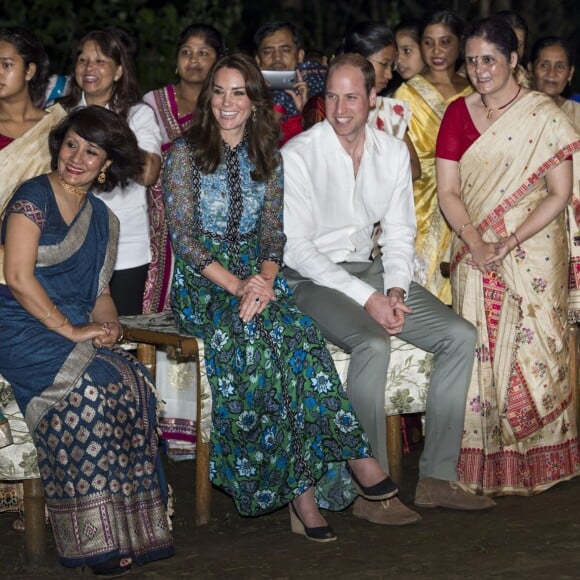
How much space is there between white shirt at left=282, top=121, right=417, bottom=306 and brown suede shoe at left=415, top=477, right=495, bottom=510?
77 cm

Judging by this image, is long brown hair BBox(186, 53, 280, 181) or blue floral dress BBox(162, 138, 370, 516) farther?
long brown hair BBox(186, 53, 280, 181)

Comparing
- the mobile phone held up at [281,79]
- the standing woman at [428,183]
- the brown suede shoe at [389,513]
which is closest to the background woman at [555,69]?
the standing woman at [428,183]

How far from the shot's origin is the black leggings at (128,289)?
233 inches

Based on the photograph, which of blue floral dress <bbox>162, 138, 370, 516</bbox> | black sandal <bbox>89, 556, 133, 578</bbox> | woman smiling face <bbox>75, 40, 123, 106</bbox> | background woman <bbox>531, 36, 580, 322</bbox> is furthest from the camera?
background woman <bbox>531, 36, 580, 322</bbox>

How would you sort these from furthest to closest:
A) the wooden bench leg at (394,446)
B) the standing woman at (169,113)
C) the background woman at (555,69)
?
the background woman at (555,69), the standing woman at (169,113), the wooden bench leg at (394,446)

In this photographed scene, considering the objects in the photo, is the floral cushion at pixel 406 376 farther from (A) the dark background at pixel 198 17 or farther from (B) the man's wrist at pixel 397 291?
(A) the dark background at pixel 198 17

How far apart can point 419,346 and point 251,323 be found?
2.59 ft

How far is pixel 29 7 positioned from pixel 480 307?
7.53 m

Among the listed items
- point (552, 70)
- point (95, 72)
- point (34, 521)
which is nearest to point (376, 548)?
point (34, 521)

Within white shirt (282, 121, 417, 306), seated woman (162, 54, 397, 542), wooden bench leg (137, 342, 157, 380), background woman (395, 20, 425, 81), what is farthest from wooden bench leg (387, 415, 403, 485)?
background woman (395, 20, 425, 81)

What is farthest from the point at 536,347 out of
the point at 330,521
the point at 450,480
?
the point at 330,521

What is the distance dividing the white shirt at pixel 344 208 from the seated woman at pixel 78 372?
0.84 metres

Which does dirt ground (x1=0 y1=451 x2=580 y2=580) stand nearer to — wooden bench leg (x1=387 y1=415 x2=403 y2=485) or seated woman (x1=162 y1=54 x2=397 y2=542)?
seated woman (x1=162 y1=54 x2=397 y2=542)

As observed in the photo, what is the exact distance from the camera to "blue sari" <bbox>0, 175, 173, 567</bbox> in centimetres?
452
